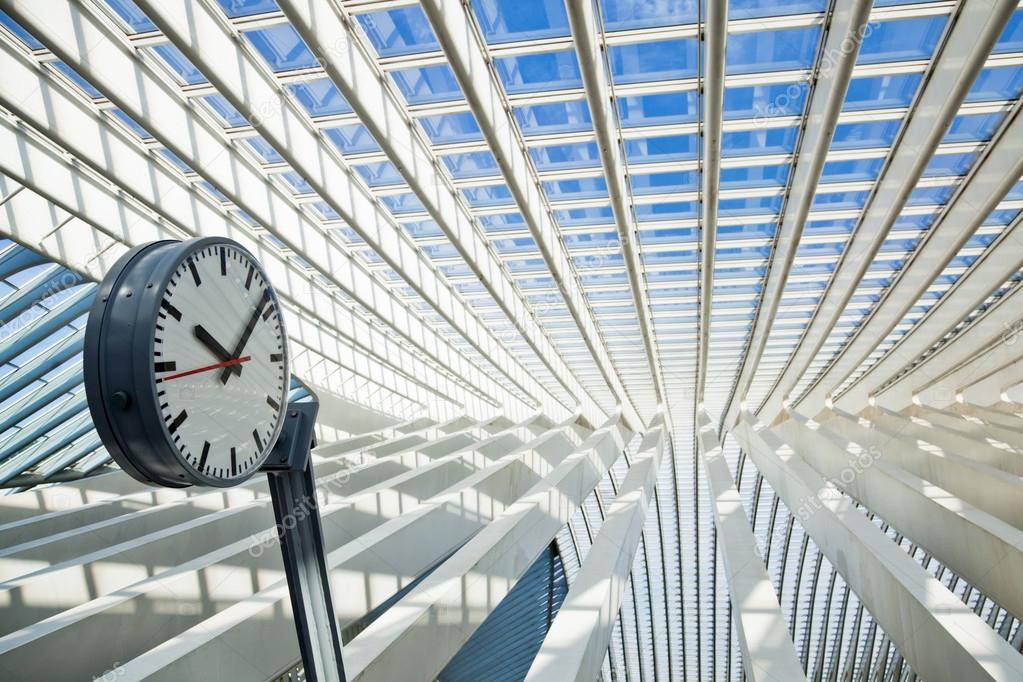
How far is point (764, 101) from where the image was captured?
8.83 meters

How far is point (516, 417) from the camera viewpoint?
32.9 metres

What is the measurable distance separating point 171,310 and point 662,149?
896 centimetres

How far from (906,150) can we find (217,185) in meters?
8.86

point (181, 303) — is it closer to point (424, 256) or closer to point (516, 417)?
point (424, 256)

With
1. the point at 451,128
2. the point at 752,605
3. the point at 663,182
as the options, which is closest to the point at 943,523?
the point at 752,605

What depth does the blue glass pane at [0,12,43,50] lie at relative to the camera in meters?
6.93

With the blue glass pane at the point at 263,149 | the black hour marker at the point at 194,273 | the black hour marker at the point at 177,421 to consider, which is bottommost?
the black hour marker at the point at 177,421

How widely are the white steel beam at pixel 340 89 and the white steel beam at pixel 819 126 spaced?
4696 millimetres

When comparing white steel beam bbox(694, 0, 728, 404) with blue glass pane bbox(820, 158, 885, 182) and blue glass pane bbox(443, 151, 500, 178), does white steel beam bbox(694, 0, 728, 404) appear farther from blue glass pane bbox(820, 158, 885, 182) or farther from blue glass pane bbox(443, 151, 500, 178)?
blue glass pane bbox(443, 151, 500, 178)

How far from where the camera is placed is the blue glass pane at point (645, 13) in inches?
285

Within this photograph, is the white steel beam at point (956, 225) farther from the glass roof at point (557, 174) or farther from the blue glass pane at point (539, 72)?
the blue glass pane at point (539, 72)

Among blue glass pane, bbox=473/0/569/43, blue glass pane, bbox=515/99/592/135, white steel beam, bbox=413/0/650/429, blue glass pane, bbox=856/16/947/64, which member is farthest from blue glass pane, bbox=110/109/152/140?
blue glass pane, bbox=856/16/947/64

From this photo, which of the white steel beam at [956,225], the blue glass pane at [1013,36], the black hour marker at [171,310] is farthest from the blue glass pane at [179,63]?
the white steel beam at [956,225]

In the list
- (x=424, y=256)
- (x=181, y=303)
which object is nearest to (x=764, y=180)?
(x=424, y=256)
